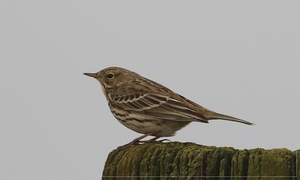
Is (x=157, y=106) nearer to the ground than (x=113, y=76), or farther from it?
nearer to the ground

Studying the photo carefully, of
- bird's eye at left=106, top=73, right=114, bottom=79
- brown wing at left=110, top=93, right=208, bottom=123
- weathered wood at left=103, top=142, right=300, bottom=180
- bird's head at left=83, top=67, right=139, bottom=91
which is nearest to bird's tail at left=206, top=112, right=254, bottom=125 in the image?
brown wing at left=110, top=93, right=208, bottom=123

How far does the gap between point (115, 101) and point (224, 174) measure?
6331 millimetres

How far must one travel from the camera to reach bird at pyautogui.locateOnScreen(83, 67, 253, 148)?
1044 centimetres

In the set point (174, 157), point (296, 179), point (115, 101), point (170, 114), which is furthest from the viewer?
point (115, 101)

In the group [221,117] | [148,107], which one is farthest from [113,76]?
[221,117]

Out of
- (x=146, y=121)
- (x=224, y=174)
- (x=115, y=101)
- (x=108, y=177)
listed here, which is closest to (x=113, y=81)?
(x=115, y=101)

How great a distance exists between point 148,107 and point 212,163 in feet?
17.6

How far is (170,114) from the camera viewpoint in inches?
414

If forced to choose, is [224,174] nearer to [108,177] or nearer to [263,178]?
[263,178]

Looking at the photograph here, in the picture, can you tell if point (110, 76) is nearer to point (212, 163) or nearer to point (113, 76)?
point (113, 76)

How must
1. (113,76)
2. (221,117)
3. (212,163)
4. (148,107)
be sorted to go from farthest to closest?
(113,76) < (148,107) < (221,117) < (212,163)

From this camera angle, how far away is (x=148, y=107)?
1107 centimetres

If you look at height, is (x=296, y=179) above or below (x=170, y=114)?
below

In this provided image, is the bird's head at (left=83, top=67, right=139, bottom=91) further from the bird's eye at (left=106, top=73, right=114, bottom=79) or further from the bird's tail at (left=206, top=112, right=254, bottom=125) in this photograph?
the bird's tail at (left=206, top=112, right=254, bottom=125)
